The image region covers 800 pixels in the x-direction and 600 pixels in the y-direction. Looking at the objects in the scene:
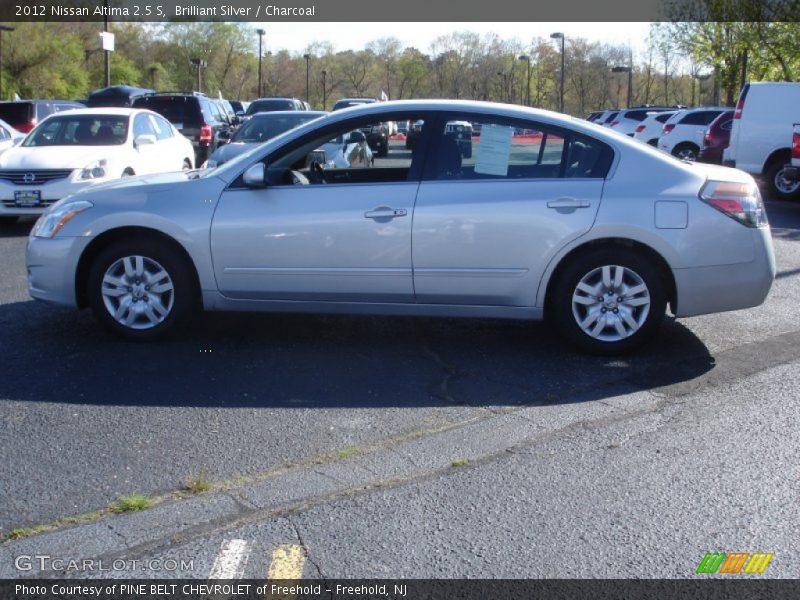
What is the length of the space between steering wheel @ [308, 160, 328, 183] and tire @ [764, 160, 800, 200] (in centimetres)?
1245

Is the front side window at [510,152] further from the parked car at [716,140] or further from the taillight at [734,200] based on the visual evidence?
the parked car at [716,140]

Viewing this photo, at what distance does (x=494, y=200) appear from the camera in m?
5.82

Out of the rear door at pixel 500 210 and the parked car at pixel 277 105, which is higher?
the parked car at pixel 277 105

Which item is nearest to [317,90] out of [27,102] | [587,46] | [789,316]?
[587,46]

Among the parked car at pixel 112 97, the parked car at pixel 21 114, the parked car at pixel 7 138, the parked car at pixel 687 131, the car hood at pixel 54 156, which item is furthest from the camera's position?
the parked car at pixel 112 97

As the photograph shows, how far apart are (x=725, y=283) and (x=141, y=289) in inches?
154

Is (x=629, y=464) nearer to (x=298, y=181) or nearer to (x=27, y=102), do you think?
(x=298, y=181)

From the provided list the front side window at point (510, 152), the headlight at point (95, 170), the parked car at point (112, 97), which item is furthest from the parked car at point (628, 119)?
the front side window at point (510, 152)

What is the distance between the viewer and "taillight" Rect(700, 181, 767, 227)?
5.80 metres

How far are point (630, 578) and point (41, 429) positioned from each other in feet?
9.90

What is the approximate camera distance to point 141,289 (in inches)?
243

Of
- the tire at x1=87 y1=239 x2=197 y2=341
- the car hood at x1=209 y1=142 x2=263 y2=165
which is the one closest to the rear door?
the tire at x1=87 y1=239 x2=197 y2=341

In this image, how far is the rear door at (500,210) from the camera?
5.78 metres

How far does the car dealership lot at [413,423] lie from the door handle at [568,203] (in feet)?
3.31
